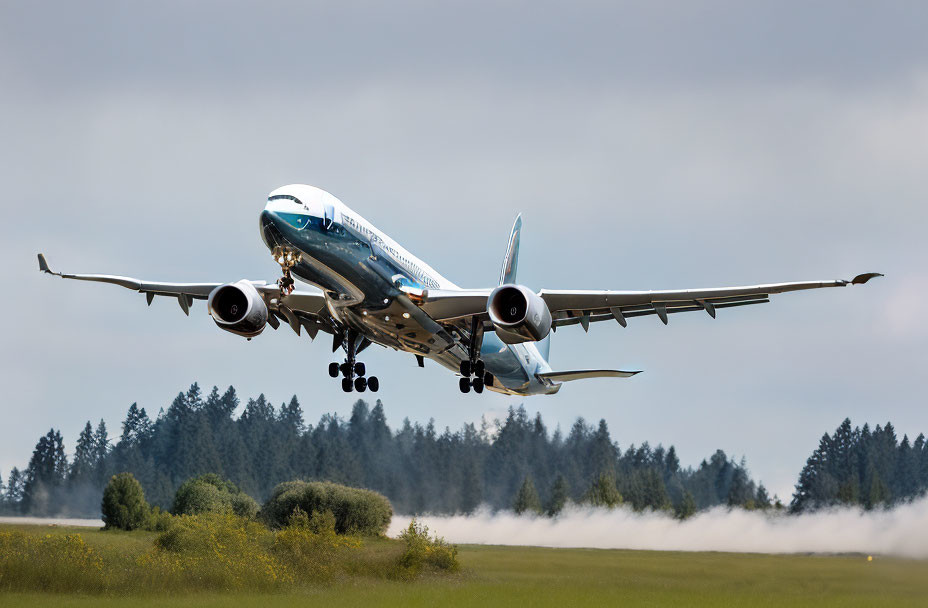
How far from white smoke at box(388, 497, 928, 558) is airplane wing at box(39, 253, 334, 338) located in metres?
20.0

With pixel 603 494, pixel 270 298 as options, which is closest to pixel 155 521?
pixel 603 494

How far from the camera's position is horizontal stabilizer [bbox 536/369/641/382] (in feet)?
149

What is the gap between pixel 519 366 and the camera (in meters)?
47.2

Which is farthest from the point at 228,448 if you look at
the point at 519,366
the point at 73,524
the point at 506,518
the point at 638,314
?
the point at 638,314

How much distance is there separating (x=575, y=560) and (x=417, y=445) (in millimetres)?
24746

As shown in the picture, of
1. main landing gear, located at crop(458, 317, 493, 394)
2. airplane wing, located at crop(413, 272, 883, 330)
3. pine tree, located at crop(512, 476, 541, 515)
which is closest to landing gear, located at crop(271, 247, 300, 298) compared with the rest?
airplane wing, located at crop(413, 272, 883, 330)

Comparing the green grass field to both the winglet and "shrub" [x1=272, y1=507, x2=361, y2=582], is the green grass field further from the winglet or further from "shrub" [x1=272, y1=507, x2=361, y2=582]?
the winglet

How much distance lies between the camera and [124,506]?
70812 mm

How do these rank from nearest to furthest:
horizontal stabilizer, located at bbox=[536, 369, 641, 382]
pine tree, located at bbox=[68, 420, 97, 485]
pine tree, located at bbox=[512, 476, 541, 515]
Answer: horizontal stabilizer, located at bbox=[536, 369, 641, 382] → pine tree, located at bbox=[512, 476, 541, 515] → pine tree, located at bbox=[68, 420, 97, 485]

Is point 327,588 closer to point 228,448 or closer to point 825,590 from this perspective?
point 825,590

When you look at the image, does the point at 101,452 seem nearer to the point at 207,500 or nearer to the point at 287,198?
the point at 207,500

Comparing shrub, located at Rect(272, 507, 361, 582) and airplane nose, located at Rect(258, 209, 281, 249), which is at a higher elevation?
airplane nose, located at Rect(258, 209, 281, 249)

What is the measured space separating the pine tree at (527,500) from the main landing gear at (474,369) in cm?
2677

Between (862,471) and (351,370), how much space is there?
42117 mm
